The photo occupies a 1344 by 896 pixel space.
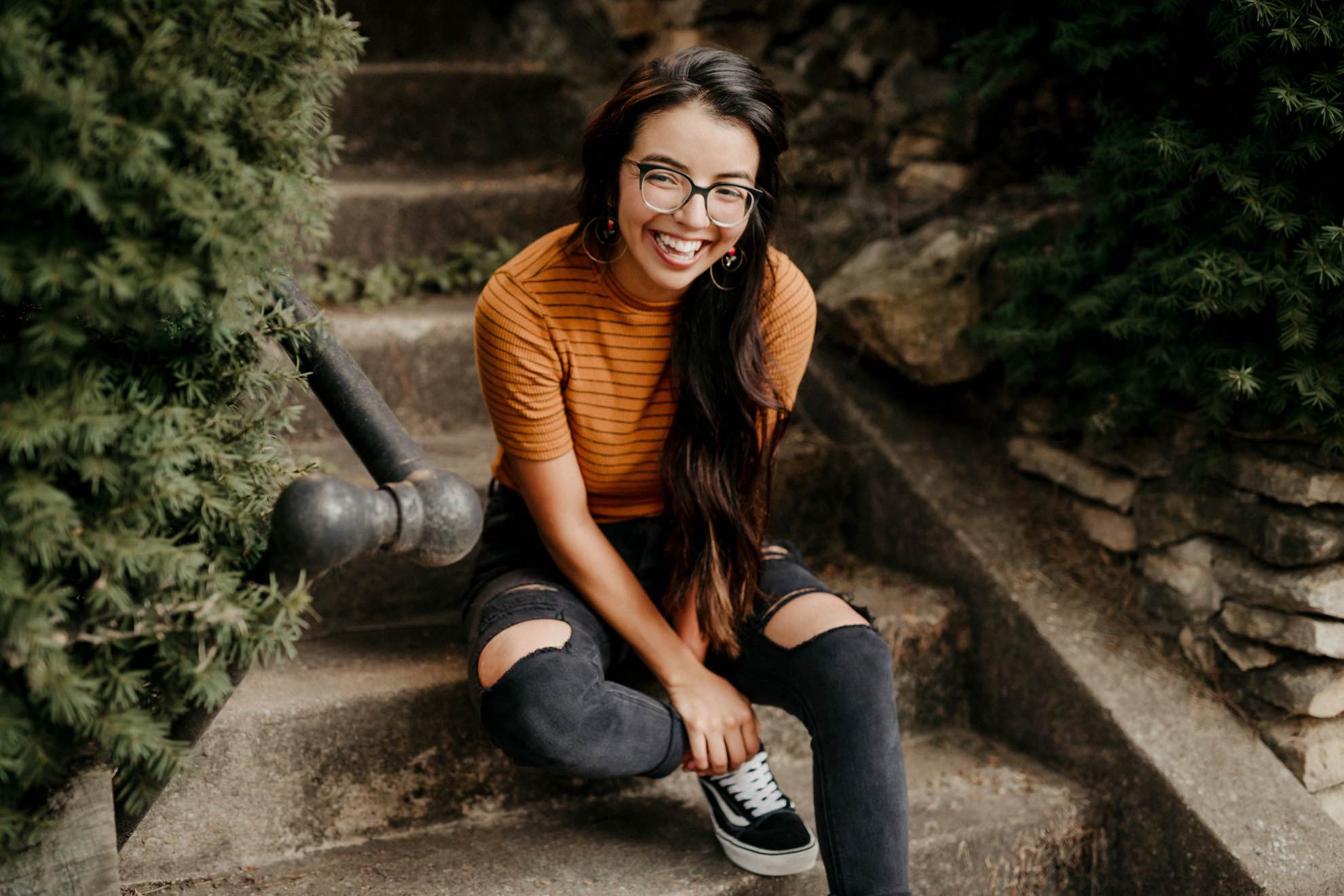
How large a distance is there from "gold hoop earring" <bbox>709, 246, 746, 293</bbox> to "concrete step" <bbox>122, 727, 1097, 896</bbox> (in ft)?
2.72

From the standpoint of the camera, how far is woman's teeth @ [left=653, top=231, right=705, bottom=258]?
1.45m

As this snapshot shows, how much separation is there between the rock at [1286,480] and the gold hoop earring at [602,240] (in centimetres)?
107

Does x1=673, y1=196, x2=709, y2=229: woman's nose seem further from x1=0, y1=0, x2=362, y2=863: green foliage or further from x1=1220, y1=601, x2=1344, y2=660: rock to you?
x1=1220, y1=601, x2=1344, y2=660: rock

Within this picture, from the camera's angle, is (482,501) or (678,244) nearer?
(678,244)

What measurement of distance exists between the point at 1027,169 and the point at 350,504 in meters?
1.73

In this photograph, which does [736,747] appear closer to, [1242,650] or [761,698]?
[761,698]

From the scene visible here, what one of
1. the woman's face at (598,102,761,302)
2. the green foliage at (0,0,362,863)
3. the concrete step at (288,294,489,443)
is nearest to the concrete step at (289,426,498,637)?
the concrete step at (288,294,489,443)

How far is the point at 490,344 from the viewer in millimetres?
1527

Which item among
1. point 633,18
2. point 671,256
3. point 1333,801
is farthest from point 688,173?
point 633,18

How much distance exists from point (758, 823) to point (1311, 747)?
0.93 meters

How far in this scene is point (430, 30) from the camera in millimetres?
3223

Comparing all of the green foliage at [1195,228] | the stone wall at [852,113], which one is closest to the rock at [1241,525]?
the green foliage at [1195,228]

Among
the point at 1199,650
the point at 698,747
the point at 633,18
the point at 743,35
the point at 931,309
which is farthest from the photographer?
the point at 633,18

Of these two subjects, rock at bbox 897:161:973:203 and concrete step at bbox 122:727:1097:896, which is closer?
concrete step at bbox 122:727:1097:896
